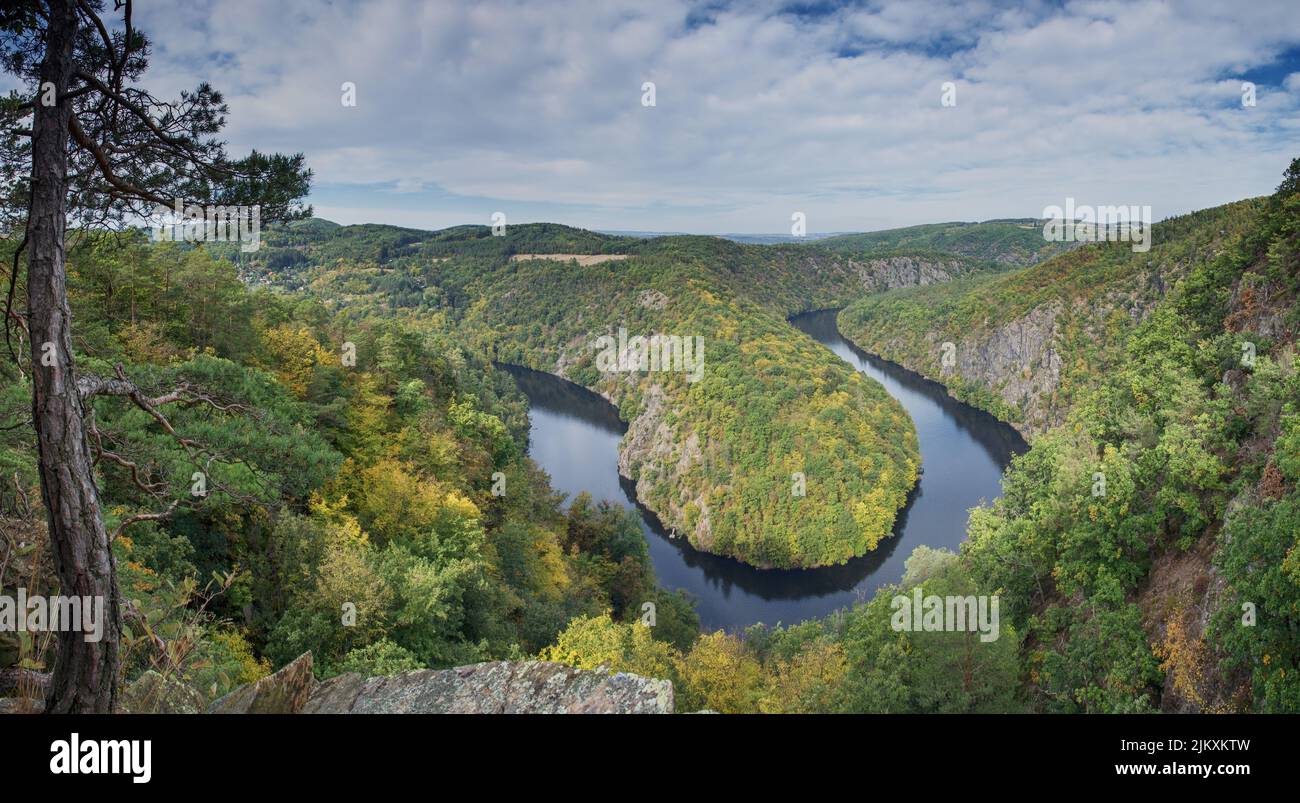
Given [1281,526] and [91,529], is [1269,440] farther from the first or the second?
[91,529]

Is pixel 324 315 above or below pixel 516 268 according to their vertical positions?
below

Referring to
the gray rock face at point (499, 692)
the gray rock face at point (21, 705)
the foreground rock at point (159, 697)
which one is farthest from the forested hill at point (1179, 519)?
the gray rock face at point (21, 705)

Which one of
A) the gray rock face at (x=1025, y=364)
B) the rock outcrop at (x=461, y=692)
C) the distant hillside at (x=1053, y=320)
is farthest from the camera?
the gray rock face at (x=1025, y=364)

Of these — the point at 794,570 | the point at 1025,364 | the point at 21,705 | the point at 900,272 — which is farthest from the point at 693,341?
the point at 900,272

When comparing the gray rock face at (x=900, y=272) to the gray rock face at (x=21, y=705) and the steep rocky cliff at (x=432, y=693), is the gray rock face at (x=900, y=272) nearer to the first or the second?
the steep rocky cliff at (x=432, y=693)

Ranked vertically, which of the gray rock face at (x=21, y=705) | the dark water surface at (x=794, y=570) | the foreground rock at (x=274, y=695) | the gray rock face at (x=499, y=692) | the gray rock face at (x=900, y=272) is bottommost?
the dark water surface at (x=794, y=570)

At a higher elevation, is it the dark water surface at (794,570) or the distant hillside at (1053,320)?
the distant hillside at (1053,320)
